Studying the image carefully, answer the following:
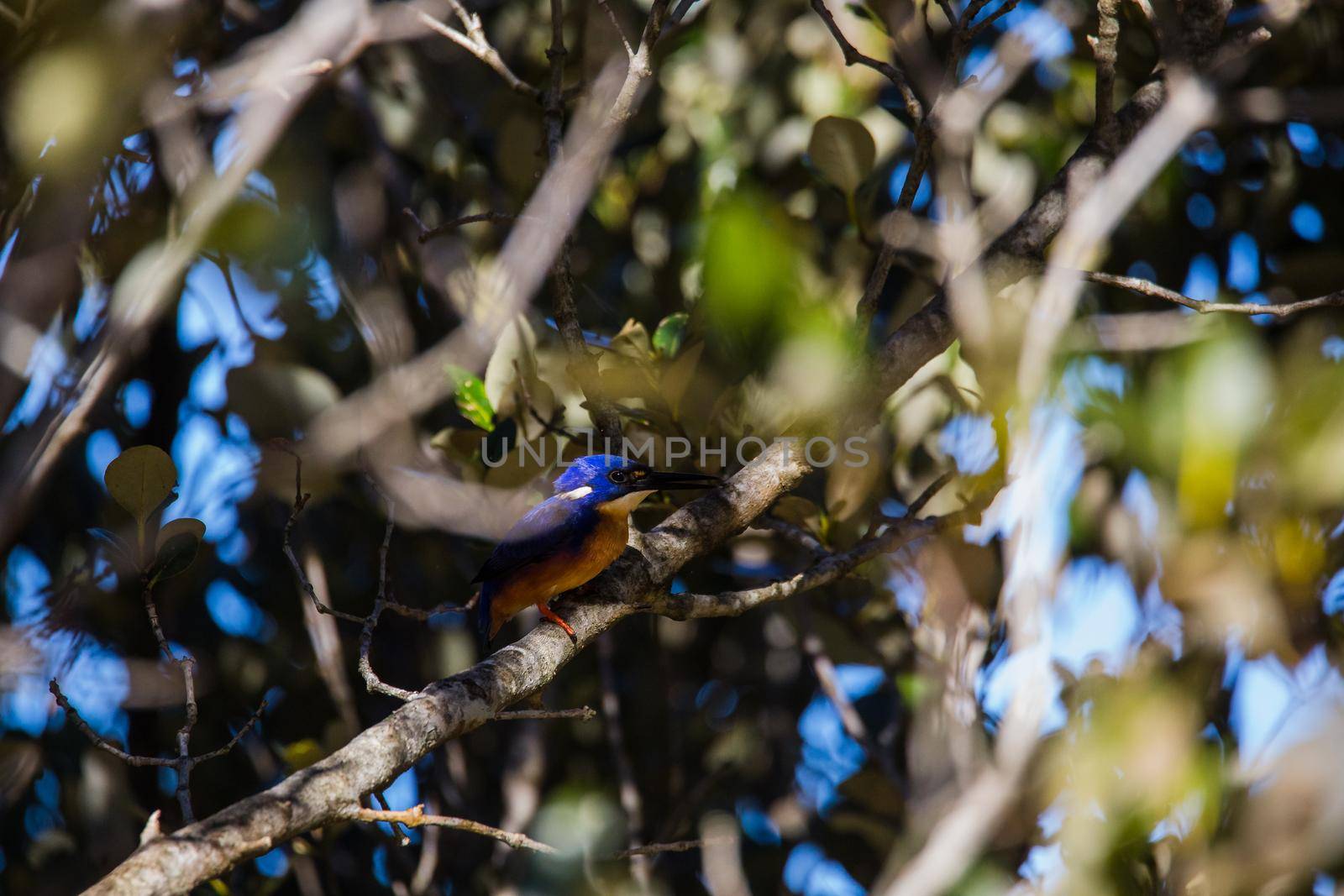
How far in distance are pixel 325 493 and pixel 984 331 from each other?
1.97 meters

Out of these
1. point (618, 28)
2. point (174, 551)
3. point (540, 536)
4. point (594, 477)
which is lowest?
point (594, 477)

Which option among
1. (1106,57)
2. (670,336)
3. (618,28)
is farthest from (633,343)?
(1106,57)

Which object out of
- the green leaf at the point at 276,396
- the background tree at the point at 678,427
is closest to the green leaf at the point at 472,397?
the background tree at the point at 678,427

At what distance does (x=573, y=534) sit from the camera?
2.94 m

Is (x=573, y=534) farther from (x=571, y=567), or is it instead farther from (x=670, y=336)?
(x=670, y=336)

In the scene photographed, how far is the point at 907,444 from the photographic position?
3469 mm

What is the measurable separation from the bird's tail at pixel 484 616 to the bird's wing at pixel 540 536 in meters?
0.19

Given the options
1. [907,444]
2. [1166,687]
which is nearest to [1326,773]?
[1166,687]

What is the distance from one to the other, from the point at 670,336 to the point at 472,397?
1.82 ft

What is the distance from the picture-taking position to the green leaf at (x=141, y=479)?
2180 millimetres

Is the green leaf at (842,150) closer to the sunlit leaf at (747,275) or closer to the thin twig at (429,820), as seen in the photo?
the sunlit leaf at (747,275)

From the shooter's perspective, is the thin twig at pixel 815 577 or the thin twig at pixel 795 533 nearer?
the thin twig at pixel 815 577

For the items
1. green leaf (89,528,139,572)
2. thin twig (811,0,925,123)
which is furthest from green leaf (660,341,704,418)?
green leaf (89,528,139,572)

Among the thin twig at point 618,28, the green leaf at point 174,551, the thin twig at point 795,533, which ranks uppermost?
the thin twig at point 618,28
